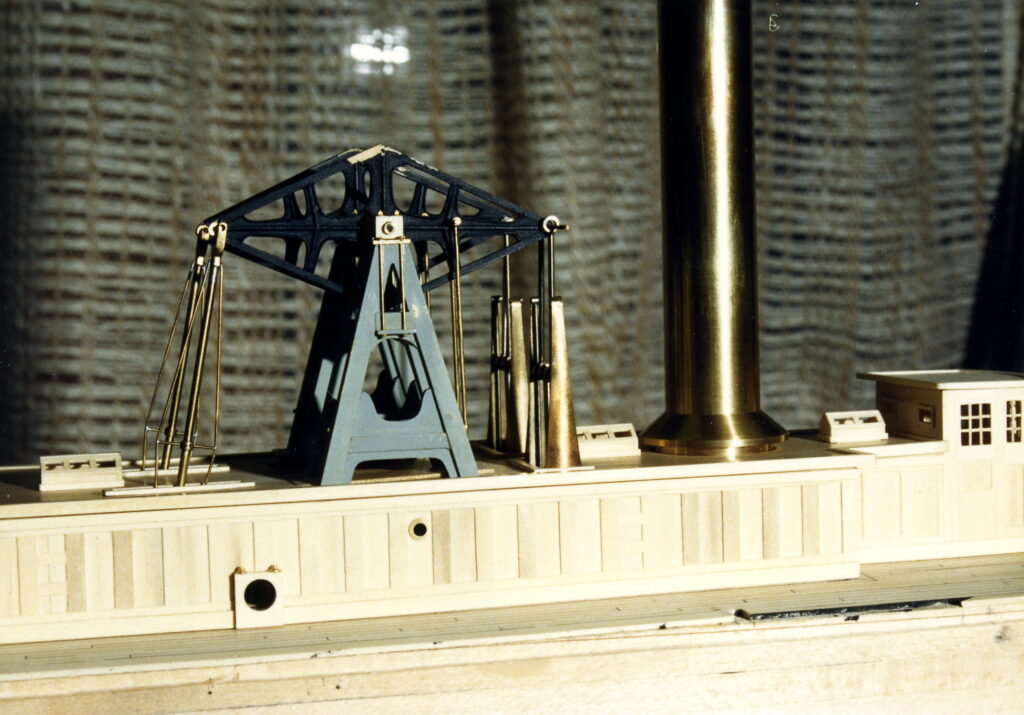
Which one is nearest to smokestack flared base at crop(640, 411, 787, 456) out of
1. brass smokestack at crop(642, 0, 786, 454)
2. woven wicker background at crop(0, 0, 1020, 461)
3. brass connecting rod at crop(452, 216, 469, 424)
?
brass smokestack at crop(642, 0, 786, 454)

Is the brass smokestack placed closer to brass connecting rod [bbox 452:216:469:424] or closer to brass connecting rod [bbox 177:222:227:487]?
brass connecting rod [bbox 452:216:469:424]


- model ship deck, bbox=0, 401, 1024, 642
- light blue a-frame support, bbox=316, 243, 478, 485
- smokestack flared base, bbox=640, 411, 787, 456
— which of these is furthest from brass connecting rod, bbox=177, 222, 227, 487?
smokestack flared base, bbox=640, 411, 787, 456

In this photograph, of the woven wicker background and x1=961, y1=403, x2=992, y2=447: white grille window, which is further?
the woven wicker background

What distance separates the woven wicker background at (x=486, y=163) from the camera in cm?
349

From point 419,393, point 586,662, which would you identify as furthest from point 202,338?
point 586,662

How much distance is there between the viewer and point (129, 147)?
351cm

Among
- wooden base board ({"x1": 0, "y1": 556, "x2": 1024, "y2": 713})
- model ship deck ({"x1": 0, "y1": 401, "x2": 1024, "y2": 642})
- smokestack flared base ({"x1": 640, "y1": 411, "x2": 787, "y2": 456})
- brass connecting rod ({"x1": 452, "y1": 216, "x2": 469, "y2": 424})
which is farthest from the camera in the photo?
smokestack flared base ({"x1": 640, "y1": 411, "x2": 787, "y2": 456})

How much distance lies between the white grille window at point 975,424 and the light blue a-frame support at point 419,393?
3.58ft

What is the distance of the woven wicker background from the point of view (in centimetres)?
349

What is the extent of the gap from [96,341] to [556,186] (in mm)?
1237

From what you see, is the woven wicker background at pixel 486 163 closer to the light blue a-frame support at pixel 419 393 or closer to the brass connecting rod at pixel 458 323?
the brass connecting rod at pixel 458 323

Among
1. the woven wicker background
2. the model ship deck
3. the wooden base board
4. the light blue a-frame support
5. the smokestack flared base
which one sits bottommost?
the wooden base board

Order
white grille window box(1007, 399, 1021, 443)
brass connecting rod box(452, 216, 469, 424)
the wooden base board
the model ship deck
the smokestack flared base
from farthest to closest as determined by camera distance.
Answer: white grille window box(1007, 399, 1021, 443)
the smokestack flared base
brass connecting rod box(452, 216, 469, 424)
the model ship deck
the wooden base board

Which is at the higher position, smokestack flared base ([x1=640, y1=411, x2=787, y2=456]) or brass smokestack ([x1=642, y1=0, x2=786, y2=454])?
brass smokestack ([x1=642, y1=0, x2=786, y2=454])
